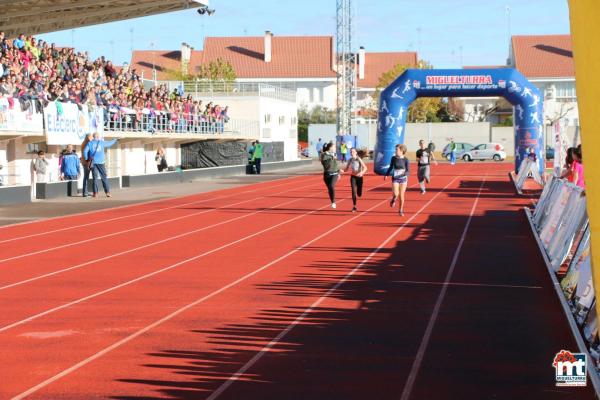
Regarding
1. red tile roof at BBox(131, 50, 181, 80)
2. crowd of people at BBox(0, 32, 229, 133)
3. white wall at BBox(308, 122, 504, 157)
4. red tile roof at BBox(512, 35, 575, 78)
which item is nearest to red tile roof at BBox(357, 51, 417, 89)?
red tile roof at BBox(512, 35, 575, 78)

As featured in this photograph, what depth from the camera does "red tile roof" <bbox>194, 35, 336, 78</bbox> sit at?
125m

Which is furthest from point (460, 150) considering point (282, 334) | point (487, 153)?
point (282, 334)

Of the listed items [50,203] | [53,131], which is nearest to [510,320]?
[50,203]

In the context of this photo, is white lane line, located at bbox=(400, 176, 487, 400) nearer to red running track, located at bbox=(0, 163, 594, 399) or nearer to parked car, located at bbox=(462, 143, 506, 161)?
red running track, located at bbox=(0, 163, 594, 399)

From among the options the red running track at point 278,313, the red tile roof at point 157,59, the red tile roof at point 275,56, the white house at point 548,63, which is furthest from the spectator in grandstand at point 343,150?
the red tile roof at point 157,59

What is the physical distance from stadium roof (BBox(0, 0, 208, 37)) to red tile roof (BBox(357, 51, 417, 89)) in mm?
95056

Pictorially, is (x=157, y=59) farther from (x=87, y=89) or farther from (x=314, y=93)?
(x=87, y=89)

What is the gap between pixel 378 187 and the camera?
38.9 m

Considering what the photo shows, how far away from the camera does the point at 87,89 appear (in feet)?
124

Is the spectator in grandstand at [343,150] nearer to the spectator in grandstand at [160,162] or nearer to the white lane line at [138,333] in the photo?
the spectator in grandstand at [160,162]

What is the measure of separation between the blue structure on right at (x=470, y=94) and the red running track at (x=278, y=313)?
20.5 m

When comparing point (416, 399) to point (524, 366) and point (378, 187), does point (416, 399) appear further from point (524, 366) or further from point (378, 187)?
point (378, 187)

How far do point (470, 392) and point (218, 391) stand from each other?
5.49 feet

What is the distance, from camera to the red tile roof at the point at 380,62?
136 m
